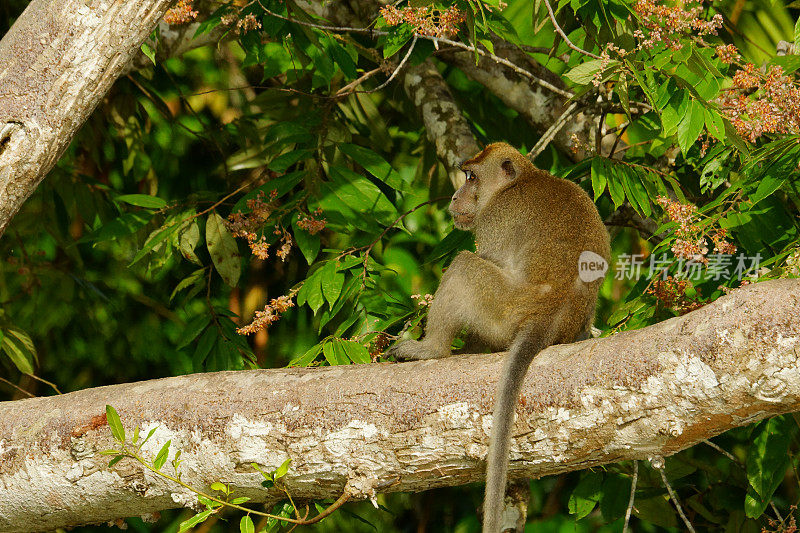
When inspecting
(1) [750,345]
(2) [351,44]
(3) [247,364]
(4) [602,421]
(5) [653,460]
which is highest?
(2) [351,44]

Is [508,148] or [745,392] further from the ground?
[508,148]

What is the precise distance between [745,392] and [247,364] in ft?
10.00

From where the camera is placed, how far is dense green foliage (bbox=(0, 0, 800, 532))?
336cm

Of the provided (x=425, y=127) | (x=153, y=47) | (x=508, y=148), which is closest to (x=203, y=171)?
(x=153, y=47)

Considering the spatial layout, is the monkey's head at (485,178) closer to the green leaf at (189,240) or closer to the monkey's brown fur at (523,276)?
the monkey's brown fur at (523,276)

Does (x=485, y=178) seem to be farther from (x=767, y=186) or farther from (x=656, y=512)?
(x=656, y=512)

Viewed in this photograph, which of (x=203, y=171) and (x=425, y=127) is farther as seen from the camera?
(x=203, y=171)

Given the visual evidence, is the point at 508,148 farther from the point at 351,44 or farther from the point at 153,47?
the point at 153,47

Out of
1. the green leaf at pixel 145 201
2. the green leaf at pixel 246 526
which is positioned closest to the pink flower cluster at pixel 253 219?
the green leaf at pixel 145 201

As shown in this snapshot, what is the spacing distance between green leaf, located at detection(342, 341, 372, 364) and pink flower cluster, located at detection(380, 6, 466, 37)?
1.26 metres

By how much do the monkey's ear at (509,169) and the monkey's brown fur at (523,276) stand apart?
6 cm

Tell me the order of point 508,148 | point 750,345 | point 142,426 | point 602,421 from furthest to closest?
point 508,148
point 142,426
point 602,421
point 750,345

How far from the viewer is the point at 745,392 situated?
2.21m

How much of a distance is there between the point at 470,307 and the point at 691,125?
1.08 m
